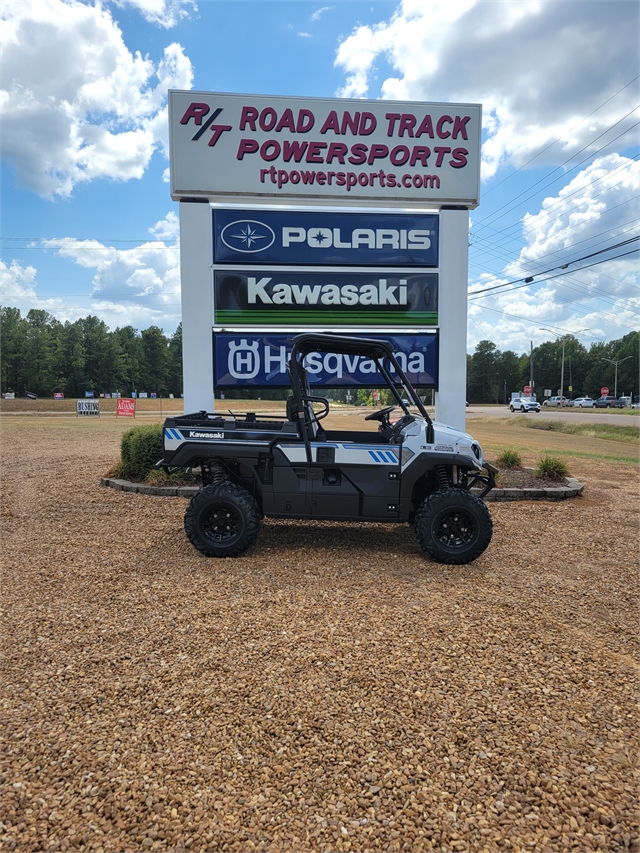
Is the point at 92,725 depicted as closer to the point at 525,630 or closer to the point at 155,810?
the point at 155,810

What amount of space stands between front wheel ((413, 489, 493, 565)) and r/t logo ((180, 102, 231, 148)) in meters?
6.02

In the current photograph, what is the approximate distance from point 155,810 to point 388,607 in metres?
2.14

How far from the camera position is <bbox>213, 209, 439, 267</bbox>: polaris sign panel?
7.57m

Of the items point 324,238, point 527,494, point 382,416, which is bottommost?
point 527,494

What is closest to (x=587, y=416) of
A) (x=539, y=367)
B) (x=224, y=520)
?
(x=224, y=520)

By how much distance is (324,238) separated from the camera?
7.62 meters

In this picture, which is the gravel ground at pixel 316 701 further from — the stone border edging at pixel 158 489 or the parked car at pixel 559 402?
the parked car at pixel 559 402

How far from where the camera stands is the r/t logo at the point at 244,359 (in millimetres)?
7656

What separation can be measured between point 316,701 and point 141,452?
6120 millimetres

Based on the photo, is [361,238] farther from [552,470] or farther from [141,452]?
[552,470]

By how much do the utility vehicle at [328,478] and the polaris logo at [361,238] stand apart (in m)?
3.12

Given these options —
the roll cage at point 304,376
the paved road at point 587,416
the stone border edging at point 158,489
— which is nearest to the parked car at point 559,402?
the paved road at point 587,416

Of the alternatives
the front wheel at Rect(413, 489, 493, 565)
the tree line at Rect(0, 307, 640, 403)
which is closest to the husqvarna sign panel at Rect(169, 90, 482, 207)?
the front wheel at Rect(413, 489, 493, 565)

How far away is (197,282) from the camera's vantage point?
754 cm
